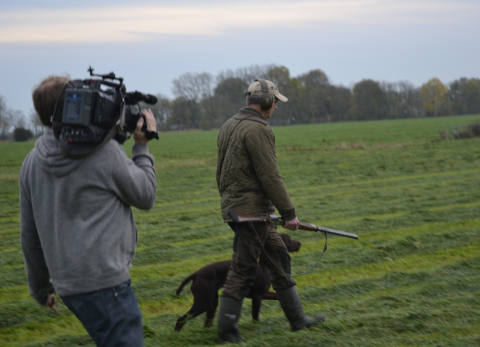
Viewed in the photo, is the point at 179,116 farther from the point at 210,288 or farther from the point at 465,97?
the point at 210,288

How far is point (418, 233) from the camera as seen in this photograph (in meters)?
8.53

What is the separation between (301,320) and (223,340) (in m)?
0.70

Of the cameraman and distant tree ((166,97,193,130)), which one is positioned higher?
distant tree ((166,97,193,130))

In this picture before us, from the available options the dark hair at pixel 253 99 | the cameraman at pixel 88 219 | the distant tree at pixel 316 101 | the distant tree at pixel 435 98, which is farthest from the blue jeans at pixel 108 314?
the distant tree at pixel 435 98

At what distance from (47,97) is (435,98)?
121 m

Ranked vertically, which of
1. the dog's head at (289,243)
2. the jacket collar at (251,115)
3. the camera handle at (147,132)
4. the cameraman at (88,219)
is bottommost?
the dog's head at (289,243)

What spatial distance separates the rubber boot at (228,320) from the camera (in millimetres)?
4238

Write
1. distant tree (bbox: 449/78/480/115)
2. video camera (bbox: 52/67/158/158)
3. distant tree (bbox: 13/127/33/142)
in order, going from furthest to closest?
1. distant tree (bbox: 449/78/480/115)
2. distant tree (bbox: 13/127/33/142)
3. video camera (bbox: 52/67/158/158)

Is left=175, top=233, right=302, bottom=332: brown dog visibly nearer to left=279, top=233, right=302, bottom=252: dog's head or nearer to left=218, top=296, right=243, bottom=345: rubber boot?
left=218, top=296, right=243, bottom=345: rubber boot

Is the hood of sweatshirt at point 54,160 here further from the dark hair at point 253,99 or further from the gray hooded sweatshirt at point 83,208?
the dark hair at point 253,99

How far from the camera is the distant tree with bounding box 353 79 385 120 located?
100 m

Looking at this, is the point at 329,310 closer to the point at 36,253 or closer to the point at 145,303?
the point at 145,303

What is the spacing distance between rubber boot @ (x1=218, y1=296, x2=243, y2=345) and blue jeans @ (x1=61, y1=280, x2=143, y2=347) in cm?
194

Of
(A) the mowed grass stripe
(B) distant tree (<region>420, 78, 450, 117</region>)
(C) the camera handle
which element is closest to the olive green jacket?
(C) the camera handle
